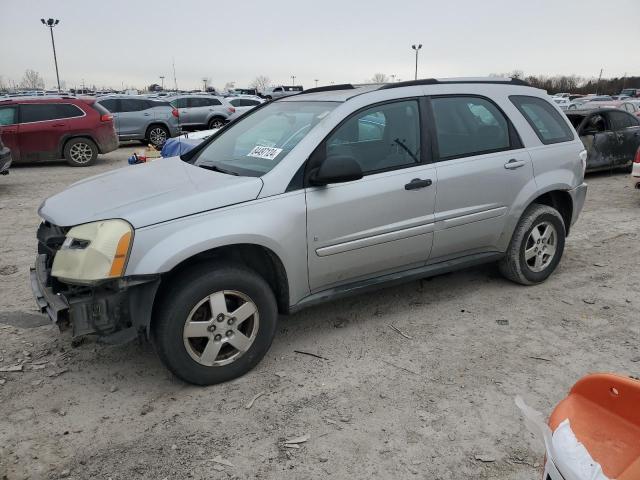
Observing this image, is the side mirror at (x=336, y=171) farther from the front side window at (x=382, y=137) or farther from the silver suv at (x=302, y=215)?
the front side window at (x=382, y=137)

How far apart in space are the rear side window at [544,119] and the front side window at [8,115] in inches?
Result: 443

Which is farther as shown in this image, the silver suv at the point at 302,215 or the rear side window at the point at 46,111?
the rear side window at the point at 46,111

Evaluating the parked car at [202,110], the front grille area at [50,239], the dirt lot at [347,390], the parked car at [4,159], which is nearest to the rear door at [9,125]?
the parked car at [4,159]

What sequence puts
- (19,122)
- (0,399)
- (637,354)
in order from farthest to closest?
1. (19,122)
2. (637,354)
3. (0,399)

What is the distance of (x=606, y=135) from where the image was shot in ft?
33.2

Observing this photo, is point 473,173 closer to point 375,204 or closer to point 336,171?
point 375,204

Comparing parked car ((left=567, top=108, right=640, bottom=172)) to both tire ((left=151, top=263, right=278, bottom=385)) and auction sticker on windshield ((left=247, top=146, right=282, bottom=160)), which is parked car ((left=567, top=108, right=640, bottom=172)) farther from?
tire ((left=151, top=263, right=278, bottom=385))

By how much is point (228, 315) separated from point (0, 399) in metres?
1.42

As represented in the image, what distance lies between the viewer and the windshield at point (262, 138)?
3.47 m

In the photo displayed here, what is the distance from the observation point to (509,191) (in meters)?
4.22

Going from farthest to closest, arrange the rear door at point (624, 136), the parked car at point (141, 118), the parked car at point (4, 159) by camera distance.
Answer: the parked car at point (141, 118), the rear door at point (624, 136), the parked car at point (4, 159)

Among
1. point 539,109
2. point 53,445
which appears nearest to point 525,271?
point 539,109

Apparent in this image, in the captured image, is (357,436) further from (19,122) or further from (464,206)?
(19,122)

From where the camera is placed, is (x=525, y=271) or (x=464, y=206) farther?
(x=525, y=271)
